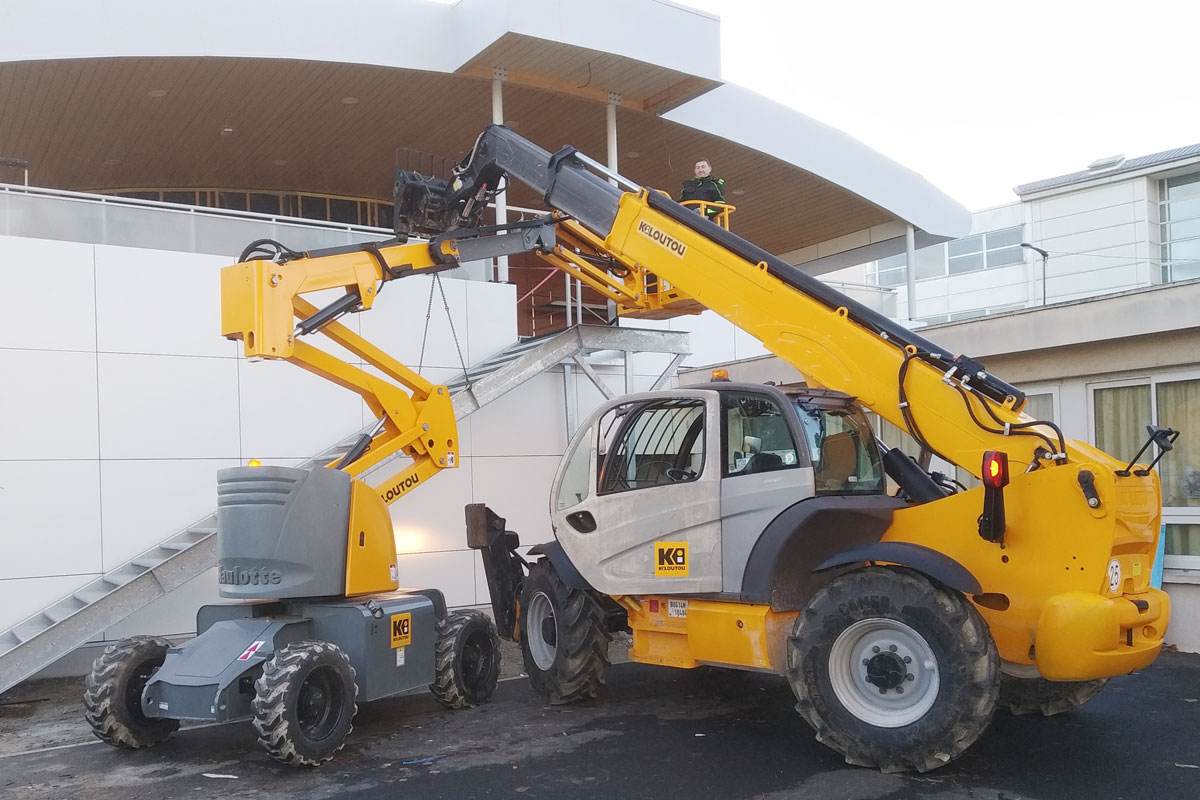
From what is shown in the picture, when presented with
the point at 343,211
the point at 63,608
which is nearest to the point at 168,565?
the point at 63,608

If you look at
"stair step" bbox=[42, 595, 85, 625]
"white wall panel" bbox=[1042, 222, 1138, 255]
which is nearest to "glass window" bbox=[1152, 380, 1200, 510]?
"stair step" bbox=[42, 595, 85, 625]

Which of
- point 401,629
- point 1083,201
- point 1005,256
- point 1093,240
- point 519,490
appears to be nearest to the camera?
point 401,629

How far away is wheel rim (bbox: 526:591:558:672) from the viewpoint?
8.81 meters

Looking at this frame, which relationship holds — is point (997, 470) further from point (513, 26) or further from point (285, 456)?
point (513, 26)

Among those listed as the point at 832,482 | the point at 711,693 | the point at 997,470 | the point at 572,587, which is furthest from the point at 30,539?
the point at 997,470

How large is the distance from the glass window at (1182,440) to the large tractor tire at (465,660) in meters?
6.64

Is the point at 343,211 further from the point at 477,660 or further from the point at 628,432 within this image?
the point at 628,432

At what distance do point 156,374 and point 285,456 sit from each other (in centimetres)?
167

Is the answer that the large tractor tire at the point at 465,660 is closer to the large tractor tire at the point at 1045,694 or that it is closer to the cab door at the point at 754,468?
the cab door at the point at 754,468

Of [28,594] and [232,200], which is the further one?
[232,200]

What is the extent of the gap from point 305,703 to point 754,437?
3551 mm

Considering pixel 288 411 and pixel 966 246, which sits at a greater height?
pixel 966 246

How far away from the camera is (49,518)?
10789mm

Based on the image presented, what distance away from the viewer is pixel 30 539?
1068 centimetres
